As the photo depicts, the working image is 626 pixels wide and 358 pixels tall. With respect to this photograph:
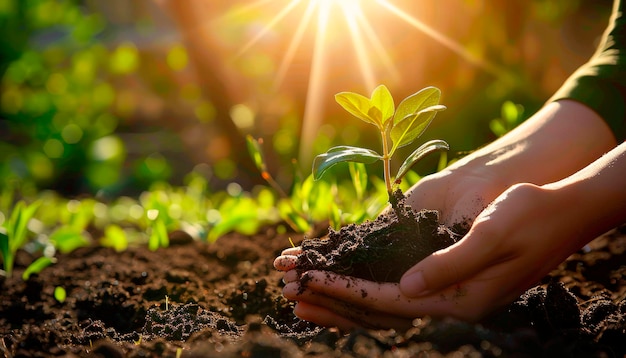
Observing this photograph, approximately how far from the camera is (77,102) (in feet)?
16.6

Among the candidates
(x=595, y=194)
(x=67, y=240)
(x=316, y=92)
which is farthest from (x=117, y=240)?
(x=316, y=92)

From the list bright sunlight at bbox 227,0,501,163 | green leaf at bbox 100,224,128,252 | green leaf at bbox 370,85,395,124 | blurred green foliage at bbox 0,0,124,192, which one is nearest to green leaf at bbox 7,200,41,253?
green leaf at bbox 100,224,128,252

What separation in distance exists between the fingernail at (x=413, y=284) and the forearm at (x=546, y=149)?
0.55 metres

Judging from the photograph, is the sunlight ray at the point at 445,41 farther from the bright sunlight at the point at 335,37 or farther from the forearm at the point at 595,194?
the forearm at the point at 595,194

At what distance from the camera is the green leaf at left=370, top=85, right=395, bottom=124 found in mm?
1309

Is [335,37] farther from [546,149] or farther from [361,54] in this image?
[546,149]

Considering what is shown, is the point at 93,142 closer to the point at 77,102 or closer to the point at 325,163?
the point at 77,102

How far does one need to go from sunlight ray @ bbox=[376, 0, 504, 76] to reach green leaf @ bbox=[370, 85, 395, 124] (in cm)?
272

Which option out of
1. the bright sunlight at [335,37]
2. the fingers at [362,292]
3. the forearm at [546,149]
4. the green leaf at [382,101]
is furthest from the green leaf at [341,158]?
the bright sunlight at [335,37]

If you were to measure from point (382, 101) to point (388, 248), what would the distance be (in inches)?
12.5

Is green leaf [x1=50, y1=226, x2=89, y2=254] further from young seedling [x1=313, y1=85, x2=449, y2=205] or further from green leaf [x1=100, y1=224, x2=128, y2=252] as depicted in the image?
young seedling [x1=313, y1=85, x2=449, y2=205]

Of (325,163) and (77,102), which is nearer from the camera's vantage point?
(325,163)

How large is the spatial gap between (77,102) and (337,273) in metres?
4.36

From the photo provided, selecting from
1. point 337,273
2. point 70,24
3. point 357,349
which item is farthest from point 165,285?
point 70,24
